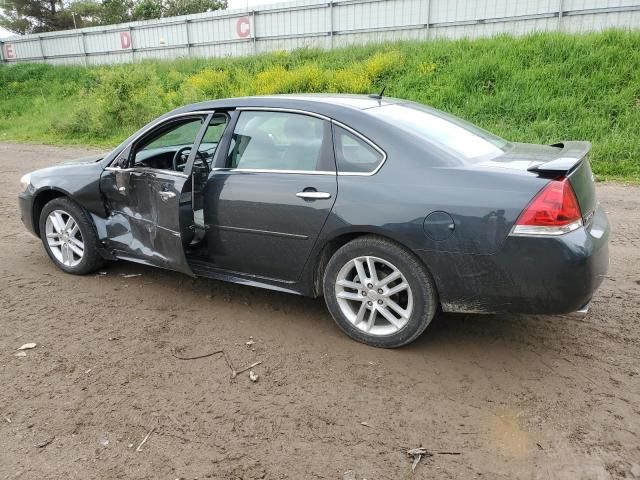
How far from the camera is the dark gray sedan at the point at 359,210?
9.64 ft

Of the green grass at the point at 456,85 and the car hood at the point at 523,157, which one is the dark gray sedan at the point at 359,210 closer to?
the car hood at the point at 523,157

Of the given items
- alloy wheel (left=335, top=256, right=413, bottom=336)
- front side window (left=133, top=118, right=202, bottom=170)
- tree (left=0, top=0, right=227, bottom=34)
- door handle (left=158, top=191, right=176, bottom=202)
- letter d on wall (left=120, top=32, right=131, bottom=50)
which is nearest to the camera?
alloy wheel (left=335, top=256, right=413, bottom=336)

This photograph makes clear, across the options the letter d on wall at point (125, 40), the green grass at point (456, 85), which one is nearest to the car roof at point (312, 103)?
the green grass at point (456, 85)

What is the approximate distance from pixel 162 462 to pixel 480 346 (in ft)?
6.69

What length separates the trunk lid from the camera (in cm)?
296

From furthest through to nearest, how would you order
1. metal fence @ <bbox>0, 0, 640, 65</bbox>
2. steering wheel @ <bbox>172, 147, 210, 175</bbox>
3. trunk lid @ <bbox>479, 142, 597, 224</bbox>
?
metal fence @ <bbox>0, 0, 640, 65</bbox>
steering wheel @ <bbox>172, 147, 210, 175</bbox>
trunk lid @ <bbox>479, 142, 597, 224</bbox>

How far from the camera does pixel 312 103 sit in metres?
3.73

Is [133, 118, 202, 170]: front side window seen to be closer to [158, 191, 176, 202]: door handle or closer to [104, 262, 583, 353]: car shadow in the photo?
[158, 191, 176, 202]: door handle

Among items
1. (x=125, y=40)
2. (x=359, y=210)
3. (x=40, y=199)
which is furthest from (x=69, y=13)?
(x=359, y=210)

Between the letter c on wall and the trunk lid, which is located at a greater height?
the letter c on wall

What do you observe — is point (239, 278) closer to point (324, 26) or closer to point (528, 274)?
point (528, 274)

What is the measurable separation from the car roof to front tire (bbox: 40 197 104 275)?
4.55ft

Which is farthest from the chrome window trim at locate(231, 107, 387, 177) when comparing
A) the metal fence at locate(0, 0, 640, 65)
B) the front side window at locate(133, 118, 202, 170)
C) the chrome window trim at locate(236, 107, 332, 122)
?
the metal fence at locate(0, 0, 640, 65)

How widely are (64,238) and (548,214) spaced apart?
13.2 ft
